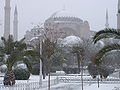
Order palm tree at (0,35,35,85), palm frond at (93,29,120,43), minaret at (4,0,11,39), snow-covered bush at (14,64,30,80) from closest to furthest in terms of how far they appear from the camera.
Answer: palm frond at (93,29,120,43) → palm tree at (0,35,35,85) → snow-covered bush at (14,64,30,80) → minaret at (4,0,11,39)

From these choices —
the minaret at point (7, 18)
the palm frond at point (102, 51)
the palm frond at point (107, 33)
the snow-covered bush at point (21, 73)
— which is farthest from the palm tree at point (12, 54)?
the minaret at point (7, 18)

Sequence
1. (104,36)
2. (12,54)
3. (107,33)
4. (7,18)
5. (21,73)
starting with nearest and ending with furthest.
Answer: (107,33)
(104,36)
(12,54)
(21,73)
(7,18)

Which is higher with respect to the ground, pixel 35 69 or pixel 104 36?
pixel 104 36

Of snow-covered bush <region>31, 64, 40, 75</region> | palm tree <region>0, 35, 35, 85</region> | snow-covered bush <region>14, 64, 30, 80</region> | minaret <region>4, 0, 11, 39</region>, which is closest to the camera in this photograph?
palm tree <region>0, 35, 35, 85</region>

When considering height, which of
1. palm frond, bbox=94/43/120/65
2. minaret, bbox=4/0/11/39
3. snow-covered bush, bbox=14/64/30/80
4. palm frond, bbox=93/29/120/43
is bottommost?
snow-covered bush, bbox=14/64/30/80

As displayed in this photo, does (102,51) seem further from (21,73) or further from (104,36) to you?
(21,73)

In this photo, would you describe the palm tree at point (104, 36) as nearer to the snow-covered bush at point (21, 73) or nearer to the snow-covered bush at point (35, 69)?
the snow-covered bush at point (21, 73)

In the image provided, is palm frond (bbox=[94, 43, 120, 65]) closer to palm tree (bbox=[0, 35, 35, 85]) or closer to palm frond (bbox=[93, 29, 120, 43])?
palm frond (bbox=[93, 29, 120, 43])

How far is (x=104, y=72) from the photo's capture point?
3133 centimetres

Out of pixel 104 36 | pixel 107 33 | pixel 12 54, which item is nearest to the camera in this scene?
pixel 107 33

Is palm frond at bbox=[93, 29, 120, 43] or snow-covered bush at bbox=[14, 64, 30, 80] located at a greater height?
palm frond at bbox=[93, 29, 120, 43]

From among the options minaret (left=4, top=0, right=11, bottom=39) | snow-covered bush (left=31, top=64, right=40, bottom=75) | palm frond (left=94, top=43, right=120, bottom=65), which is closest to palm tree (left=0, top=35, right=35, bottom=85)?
palm frond (left=94, top=43, right=120, bottom=65)

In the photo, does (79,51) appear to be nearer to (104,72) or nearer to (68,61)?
(104,72)

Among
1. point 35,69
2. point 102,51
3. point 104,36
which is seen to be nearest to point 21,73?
point 35,69
